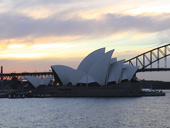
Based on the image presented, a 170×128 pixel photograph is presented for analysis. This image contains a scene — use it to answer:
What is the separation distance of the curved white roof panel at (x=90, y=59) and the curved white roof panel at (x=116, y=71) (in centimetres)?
472

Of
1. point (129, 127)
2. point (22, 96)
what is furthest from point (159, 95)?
point (129, 127)

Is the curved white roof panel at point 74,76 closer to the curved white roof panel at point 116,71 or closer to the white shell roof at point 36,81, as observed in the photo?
the curved white roof panel at point 116,71

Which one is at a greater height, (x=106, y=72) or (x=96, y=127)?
(x=106, y=72)

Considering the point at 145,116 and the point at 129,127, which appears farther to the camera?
the point at 145,116

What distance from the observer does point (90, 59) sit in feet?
309

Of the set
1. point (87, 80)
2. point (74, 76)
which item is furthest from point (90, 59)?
point (74, 76)

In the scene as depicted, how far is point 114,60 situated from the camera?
93812mm

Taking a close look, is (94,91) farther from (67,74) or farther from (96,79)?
(67,74)

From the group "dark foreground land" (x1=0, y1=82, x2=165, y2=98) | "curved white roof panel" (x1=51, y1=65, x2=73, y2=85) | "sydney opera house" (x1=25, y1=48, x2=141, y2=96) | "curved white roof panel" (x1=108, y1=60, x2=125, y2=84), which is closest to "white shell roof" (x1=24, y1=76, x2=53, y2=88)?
"dark foreground land" (x1=0, y1=82, x2=165, y2=98)

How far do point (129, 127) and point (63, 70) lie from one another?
5965cm

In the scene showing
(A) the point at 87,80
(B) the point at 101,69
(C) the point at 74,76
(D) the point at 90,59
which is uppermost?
(D) the point at 90,59

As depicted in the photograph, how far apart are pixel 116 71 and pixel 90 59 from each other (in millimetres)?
6902

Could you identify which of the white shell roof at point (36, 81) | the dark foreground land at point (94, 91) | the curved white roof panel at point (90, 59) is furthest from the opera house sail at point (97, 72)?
the white shell roof at point (36, 81)

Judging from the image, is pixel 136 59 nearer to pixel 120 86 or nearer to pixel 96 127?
pixel 120 86
